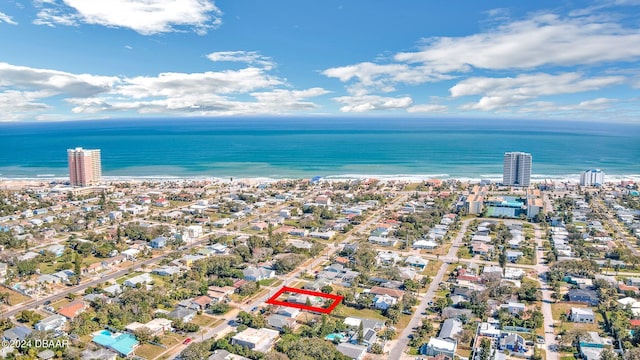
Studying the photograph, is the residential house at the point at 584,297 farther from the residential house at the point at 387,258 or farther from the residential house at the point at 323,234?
the residential house at the point at 323,234

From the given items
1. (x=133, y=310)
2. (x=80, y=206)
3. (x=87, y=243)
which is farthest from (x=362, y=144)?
(x=133, y=310)

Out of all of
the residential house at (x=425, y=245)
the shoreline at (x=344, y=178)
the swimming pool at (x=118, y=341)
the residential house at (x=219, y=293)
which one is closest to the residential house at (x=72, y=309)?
the swimming pool at (x=118, y=341)

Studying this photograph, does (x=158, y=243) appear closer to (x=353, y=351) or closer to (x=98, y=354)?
(x=98, y=354)

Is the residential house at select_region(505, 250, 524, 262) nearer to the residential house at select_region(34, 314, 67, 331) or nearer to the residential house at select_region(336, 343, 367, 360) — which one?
the residential house at select_region(336, 343, 367, 360)

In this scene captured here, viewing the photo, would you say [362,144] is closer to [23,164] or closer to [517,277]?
[23,164]

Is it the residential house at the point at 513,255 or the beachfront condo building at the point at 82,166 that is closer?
the residential house at the point at 513,255

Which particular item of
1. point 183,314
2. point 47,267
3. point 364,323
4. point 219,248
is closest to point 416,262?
point 364,323

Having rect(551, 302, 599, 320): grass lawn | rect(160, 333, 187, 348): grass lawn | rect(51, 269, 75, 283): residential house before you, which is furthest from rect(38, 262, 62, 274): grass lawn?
rect(551, 302, 599, 320): grass lawn
